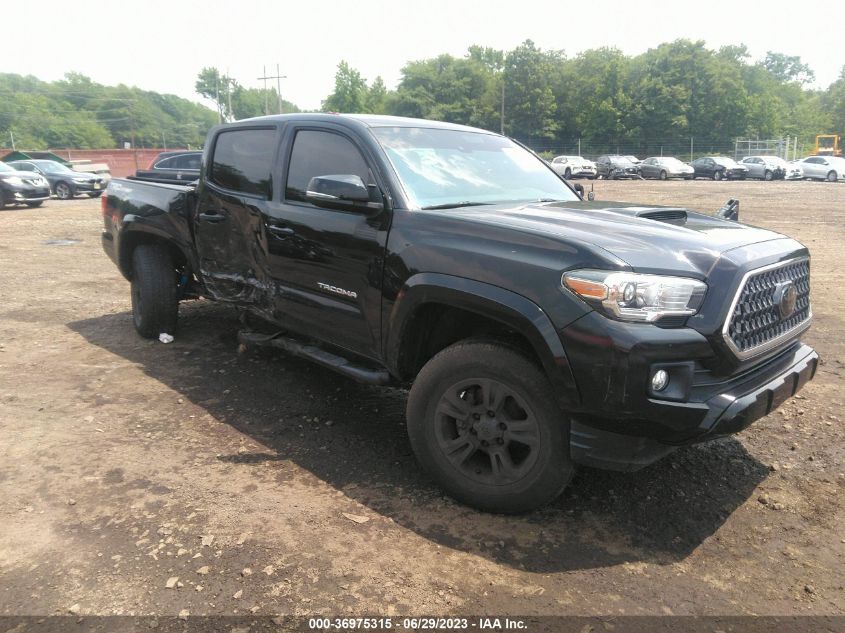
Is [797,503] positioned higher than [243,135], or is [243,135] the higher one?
[243,135]

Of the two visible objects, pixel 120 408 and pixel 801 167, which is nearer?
pixel 120 408

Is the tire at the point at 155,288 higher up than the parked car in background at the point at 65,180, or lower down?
lower down

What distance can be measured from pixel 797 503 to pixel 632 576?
3.68 ft

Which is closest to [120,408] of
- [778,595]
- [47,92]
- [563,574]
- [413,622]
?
[413,622]

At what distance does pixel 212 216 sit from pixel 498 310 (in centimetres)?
276

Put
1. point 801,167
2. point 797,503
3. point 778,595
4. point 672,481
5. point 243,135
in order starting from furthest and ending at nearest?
point 801,167 < point 243,135 < point 672,481 < point 797,503 < point 778,595

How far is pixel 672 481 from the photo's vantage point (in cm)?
327

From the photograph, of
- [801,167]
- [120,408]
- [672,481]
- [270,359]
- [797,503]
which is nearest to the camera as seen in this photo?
[797,503]

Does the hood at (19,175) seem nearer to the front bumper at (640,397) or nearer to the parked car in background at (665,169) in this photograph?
the front bumper at (640,397)

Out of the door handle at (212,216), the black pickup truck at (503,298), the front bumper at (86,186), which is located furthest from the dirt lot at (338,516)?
the front bumper at (86,186)

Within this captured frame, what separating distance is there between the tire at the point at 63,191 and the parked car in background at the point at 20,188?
4514 millimetres

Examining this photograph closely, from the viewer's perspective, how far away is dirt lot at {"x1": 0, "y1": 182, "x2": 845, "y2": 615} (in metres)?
2.41

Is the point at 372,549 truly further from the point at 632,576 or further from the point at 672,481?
the point at 672,481

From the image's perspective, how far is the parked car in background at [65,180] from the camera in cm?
2339
